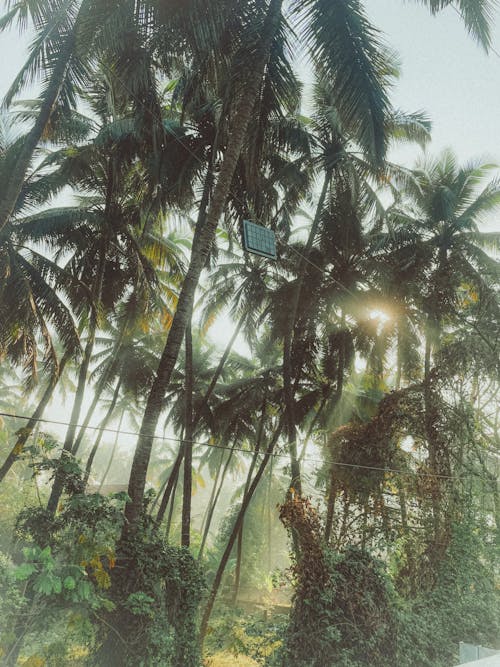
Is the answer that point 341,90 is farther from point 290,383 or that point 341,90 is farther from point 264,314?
point 264,314

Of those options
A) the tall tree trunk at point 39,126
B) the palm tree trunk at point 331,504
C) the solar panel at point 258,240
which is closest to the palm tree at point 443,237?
the palm tree trunk at point 331,504

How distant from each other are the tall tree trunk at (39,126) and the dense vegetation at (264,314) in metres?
0.05

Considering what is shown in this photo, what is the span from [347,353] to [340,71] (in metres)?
8.87

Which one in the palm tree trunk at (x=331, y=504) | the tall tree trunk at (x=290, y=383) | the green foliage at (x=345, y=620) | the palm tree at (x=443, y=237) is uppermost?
the palm tree at (x=443, y=237)

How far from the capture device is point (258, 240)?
6.29 meters

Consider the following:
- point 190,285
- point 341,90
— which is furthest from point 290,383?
point 341,90

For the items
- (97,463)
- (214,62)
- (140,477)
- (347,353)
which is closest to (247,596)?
(347,353)

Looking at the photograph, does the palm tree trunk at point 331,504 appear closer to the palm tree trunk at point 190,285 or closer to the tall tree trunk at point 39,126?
the palm tree trunk at point 190,285

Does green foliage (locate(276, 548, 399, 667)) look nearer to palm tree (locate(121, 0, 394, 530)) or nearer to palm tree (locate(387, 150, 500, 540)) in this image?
palm tree (locate(121, 0, 394, 530))

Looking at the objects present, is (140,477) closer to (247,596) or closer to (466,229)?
(466,229)

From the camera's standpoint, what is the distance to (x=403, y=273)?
11570 mm

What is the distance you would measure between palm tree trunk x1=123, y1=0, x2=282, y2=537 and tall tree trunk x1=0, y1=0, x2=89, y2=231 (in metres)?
2.85

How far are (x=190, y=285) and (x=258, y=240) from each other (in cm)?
122

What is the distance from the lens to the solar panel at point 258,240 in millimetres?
6094
